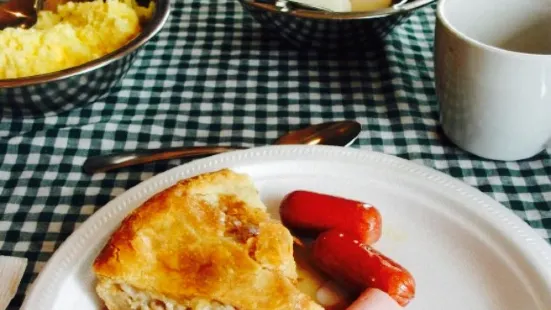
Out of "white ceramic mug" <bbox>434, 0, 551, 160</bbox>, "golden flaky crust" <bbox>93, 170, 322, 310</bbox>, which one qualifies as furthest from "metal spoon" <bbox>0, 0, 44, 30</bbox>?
"white ceramic mug" <bbox>434, 0, 551, 160</bbox>

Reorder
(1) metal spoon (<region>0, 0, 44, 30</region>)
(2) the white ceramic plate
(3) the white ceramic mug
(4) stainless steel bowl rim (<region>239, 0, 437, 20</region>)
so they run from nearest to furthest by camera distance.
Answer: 1. (2) the white ceramic plate
2. (3) the white ceramic mug
3. (4) stainless steel bowl rim (<region>239, 0, 437, 20</region>)
4. (1) metal spoon (<region>0, 0, 44, 30</region>)

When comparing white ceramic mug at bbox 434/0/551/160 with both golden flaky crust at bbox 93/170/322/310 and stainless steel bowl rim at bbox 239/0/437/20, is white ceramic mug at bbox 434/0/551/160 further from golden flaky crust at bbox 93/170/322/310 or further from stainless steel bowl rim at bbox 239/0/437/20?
golden flaky crust at bbox 93/170/322/310

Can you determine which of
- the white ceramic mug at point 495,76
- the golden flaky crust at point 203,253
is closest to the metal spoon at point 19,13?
the golden flaky crust at point 203,253

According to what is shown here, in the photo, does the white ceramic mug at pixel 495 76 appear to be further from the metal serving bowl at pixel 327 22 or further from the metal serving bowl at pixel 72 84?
the metal serving bowl at pixel 72 84

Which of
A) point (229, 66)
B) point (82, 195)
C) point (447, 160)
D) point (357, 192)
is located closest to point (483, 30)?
point (447, 160)

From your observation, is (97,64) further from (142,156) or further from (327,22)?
(327,22)

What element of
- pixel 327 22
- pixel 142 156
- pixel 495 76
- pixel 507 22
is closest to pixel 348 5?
pixel 327 22
